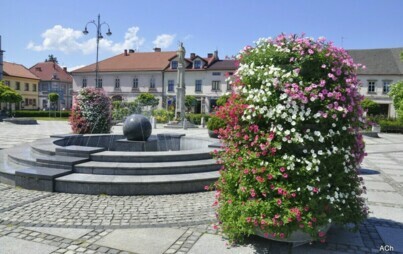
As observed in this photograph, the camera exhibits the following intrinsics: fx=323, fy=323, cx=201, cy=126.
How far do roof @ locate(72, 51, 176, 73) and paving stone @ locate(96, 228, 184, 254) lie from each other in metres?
49.9

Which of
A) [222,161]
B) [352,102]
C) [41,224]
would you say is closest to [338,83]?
[352,102]

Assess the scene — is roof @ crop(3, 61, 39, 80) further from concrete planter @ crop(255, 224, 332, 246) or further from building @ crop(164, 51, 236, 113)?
concrete planter @ crop(255, 224, 332, 246)

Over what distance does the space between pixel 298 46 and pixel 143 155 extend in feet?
17.0

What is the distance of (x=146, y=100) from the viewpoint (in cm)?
4894

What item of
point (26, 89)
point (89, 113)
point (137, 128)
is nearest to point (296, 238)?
point (137, 128)

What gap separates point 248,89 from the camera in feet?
14.9

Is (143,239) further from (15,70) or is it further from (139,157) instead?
(15,70)

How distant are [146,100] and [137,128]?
127 feet

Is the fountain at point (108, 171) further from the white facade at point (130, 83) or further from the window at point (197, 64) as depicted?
the white facade at point (130, 83)

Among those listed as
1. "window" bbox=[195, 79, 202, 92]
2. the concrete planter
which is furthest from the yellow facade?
the concrete planter

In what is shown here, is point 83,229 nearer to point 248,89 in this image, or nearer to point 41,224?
point 41,224

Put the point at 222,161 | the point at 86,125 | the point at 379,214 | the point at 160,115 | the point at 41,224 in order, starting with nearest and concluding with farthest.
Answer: the point at 222,161, the point at 41,224, the point at 379,214, the point at 86,125, the point at 160,115

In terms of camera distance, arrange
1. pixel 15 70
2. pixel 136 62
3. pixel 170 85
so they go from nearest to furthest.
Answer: pixel 170 85 < pixel 136 62 < pixel 15 70

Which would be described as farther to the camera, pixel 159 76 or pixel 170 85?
pixel 159 76
